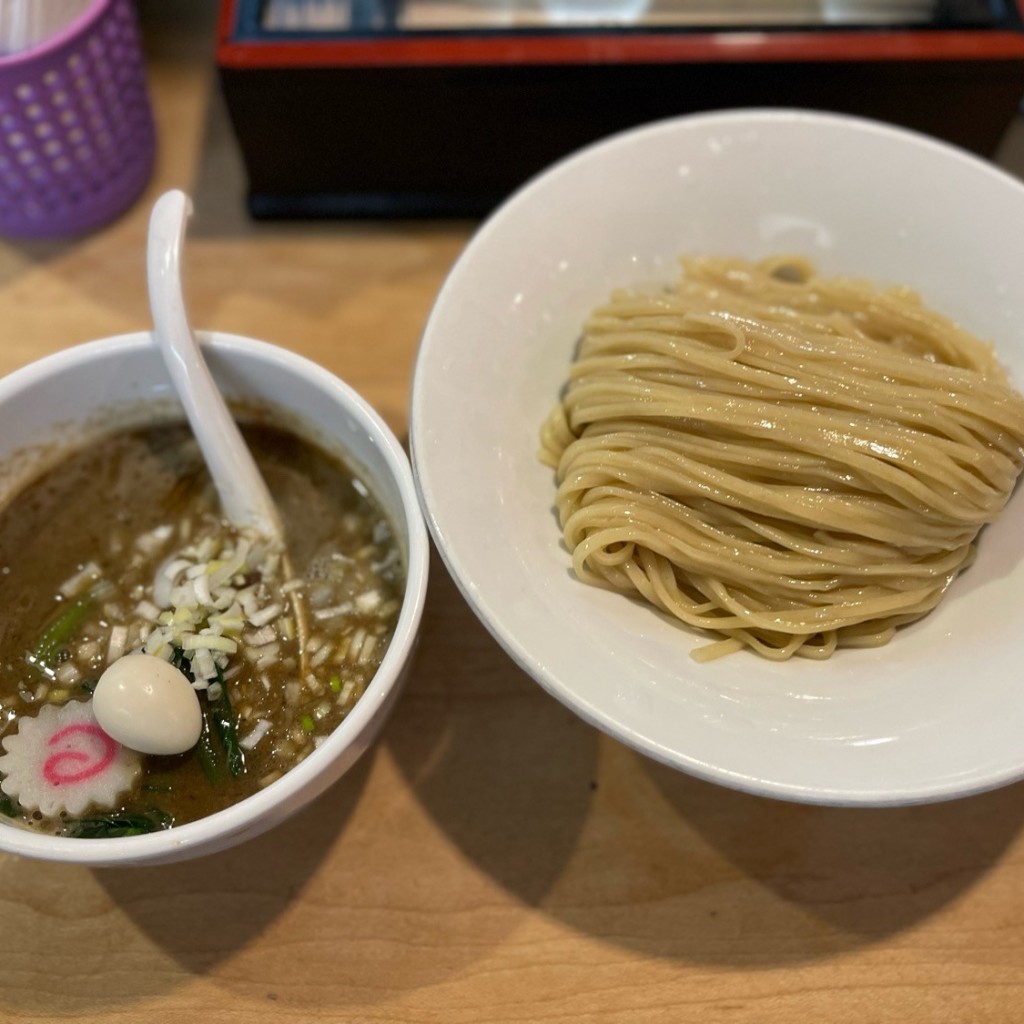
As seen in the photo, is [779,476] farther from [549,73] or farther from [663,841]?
[549,73]

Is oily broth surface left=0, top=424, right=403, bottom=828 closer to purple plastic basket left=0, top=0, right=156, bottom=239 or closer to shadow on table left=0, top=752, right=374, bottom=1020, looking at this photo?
shadow on table left=0, top=752, right=374, bottom=1020

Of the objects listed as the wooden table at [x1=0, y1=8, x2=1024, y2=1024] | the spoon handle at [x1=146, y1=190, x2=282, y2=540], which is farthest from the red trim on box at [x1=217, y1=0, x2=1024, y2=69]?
the wooden table at [x1=0, y1=8, x2=1024, y2=1024]

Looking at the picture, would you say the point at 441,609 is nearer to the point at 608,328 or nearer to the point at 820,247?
the point at 608,328

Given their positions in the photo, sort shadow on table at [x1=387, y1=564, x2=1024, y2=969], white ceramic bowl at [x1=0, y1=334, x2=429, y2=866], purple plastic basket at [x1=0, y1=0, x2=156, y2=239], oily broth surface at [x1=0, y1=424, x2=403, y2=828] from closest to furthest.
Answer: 1. white ceramic bowl at [x1=0, y1=334, x2=429, y2=866]
2. oily broth surface at [x1=0, y1=424, x2=403, y2=828]
3. shadow on table at [x1=387, y1=564, x2=1024, y2=969]
4. purple plastic basket at [x1=0, y1=0, x2=156, y2=239]

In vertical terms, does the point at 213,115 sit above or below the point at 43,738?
above

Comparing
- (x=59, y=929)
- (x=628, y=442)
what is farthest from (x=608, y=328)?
(x=59, y=929)

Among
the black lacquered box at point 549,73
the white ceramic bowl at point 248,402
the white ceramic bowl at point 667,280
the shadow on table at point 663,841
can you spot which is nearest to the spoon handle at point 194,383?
the white ceramic bowl at point 248,402

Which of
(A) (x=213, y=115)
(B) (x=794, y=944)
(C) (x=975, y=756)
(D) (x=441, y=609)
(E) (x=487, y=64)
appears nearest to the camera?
(C) (x=975, y=756)
